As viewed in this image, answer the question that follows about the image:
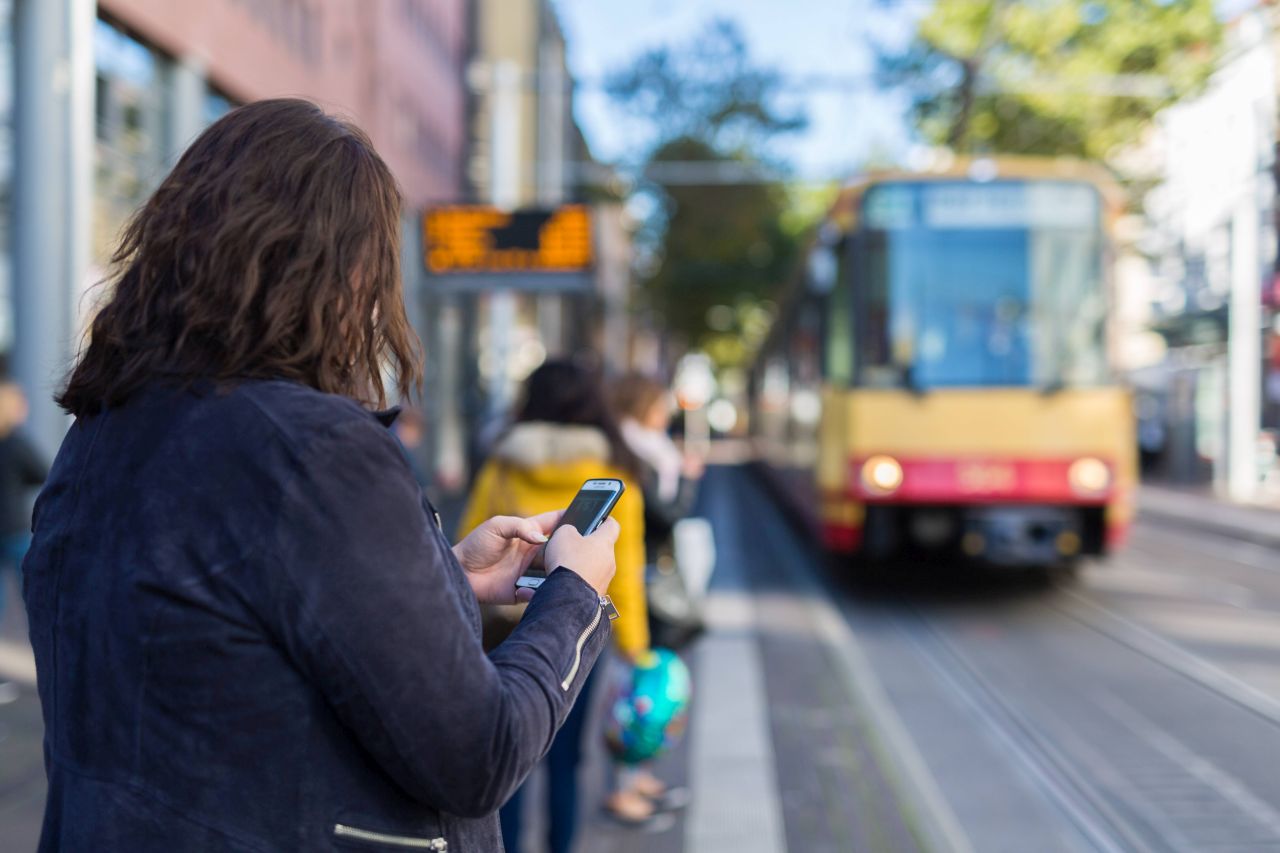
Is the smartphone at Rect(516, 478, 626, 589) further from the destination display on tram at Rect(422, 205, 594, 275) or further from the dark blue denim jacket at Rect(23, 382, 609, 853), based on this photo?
the destination display on tram at Rect(422, 205, 594, 275)

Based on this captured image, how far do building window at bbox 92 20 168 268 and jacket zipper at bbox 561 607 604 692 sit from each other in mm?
11172

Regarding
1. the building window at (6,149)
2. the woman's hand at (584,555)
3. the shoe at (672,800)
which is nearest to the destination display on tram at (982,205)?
the shoe at (672,800)

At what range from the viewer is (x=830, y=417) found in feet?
32.6

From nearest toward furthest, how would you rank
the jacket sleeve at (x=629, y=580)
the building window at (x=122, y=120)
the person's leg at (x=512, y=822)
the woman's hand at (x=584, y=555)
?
the woman's hand at (x=584, y=555) < the person's leg at (x=512, y=822) < the jacket sleeve at (x=629, y=580) < the building window at (x=122, y=120)

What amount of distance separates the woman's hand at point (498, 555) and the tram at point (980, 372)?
7686mm

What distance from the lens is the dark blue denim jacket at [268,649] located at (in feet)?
4.28

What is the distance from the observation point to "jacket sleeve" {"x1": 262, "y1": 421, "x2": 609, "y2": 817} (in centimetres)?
130

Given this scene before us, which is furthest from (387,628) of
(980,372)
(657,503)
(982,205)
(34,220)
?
(34,220)

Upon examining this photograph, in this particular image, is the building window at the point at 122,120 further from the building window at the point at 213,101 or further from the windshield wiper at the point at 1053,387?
the windshield wiper at the point at 1053,387

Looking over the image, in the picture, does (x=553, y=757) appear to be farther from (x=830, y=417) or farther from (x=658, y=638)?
→ (x=830, y=417)

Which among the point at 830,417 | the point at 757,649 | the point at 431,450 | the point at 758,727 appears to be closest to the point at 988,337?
the point at 830,417

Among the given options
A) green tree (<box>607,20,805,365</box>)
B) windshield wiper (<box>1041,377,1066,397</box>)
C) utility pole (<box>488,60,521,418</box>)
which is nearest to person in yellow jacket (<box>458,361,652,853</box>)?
windshield wiper (<box>1041,377,1066,397</box>)

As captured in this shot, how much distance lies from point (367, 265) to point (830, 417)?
28.2ft

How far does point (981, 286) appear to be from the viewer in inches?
376
